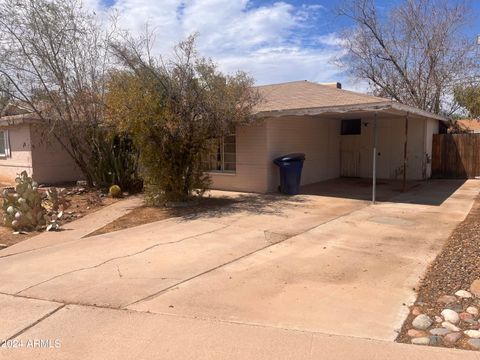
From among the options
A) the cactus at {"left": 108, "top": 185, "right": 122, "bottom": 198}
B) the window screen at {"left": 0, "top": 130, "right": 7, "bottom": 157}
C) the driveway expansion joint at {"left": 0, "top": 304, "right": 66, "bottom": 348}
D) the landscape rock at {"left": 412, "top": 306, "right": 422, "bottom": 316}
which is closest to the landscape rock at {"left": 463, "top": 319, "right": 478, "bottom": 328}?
the landscape rock at {"left": 412, "top": 306, "right": 422, "bottom": 316}

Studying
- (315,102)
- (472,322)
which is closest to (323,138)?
(315,102)

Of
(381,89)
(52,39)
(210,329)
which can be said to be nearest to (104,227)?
(210,329)

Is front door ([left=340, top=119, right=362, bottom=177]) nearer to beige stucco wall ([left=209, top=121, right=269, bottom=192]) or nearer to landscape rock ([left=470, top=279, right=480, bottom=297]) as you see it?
beige stucco wall ([left=209, top=121, right=269, bottom=192])

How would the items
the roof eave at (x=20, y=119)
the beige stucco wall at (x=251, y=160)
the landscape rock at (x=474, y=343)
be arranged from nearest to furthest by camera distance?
the landscape rock at (x=474, y=343) < the beige stucco wall at (x=251, y=160) < the roof eave at (x=20, y=119)

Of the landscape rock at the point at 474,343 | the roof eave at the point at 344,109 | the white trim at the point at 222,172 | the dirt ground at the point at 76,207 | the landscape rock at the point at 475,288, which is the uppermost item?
the roof eave at the point at 344,109

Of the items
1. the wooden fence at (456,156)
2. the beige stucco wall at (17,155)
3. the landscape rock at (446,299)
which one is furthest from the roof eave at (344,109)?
the beige stucco wall at (17,155)

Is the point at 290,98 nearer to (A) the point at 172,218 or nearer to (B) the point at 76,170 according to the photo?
(A) the point at 172,218

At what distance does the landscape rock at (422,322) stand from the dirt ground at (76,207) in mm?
7206

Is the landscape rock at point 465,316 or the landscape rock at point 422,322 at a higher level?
the landscape rock at point 465,316

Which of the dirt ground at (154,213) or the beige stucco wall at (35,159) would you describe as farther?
the beige stucco wall at (35,159)

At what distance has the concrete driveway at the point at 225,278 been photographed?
3936 mm

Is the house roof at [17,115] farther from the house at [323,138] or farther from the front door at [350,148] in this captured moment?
the front door at [350,148]

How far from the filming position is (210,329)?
391 cm

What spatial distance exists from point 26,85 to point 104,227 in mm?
6789
